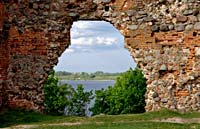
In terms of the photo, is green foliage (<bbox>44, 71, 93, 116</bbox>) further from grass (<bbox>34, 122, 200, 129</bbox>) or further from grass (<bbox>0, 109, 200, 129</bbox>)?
grass (<bbox>34, 122, 200, 129</bbox>)

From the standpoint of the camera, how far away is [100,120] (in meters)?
13.1

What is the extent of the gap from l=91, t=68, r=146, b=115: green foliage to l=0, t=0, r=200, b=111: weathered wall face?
5151mm

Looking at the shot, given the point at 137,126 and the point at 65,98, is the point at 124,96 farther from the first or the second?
the point at 137,126

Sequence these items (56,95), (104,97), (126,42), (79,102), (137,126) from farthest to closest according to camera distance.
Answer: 1. (79,102)
2. (104,97)
3. (56,95)
4. (126,42)
5. (137,126)

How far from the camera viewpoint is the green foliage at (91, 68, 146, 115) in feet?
65.7

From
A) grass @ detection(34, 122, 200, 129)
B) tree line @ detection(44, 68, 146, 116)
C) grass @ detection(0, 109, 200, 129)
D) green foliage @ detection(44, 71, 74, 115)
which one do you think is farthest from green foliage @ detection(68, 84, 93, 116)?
grass @ detection(34, 122, 200, 129)

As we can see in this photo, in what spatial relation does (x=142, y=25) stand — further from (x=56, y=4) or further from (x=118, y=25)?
(x=56, y=4)

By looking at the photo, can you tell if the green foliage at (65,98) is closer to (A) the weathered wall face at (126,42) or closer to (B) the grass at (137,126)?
(A) the weathered wall face at (126,42)

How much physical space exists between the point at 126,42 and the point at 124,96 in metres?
5.52

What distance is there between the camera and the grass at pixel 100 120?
11.9 metres

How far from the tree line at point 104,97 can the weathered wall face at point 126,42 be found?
4.75 meters

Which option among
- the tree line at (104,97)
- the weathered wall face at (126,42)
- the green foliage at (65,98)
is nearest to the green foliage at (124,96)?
the tree line at (104,97)

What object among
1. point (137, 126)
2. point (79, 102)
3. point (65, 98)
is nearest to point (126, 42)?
point (137, 126)

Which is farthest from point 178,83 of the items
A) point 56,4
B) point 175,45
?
point 56,4
